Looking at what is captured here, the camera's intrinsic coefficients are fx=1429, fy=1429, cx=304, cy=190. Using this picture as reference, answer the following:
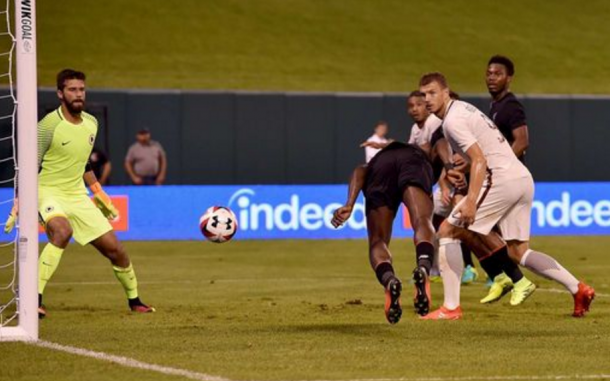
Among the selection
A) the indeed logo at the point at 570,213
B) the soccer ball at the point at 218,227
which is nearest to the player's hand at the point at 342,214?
the soccer ball at the point at 218,227

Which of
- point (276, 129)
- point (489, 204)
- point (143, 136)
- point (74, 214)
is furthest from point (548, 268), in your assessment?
point (276, 129)

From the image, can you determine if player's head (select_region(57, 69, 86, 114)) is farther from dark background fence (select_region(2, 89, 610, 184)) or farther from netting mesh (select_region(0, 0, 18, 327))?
dark background fence (select_region(2, 89, 610, 184))

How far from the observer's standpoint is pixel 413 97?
14281 mm

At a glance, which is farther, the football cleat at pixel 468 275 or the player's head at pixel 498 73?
the football cleat at pixel 468 275

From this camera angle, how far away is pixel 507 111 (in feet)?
45.7

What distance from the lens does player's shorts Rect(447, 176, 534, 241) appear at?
39.9 feet

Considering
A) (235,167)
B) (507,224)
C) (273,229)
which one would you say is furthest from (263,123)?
(507,224)

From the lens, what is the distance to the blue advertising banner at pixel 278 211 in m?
25.8

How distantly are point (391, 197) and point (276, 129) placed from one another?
2204cm

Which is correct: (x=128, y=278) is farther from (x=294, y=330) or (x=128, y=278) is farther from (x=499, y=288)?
(x=499, y=288)

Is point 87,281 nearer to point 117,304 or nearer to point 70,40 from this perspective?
point 117,304

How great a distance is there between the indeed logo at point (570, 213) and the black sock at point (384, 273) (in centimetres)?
1605

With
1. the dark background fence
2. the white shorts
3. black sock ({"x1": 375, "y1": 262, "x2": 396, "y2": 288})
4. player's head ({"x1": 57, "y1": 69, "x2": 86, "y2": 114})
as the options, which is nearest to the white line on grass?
black sock ({"x1": 375, "y1": 262, "x2": 396, "y2": 288})

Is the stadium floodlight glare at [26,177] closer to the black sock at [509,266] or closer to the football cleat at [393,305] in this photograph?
the football cleat at [393,305]
